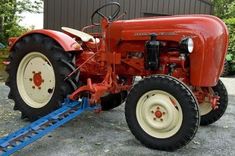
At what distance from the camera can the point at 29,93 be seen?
5.17 m

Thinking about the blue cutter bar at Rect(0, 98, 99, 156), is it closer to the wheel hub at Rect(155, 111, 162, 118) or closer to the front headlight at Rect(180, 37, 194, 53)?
the wheel hub at Rect(155, 111, 162, 118)

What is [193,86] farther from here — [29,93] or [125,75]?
[29,93]

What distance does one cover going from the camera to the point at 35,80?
5082 mm

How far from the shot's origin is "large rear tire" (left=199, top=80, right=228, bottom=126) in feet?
16.5

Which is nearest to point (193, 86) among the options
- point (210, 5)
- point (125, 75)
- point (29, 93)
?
point (125, 75)

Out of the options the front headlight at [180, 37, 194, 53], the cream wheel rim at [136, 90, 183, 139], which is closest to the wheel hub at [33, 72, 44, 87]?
the cream wheel rim at [136, 90, 183, 139]

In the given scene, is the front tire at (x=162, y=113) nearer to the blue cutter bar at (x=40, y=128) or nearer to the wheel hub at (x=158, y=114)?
the wheel hub at (x=158, y=114)

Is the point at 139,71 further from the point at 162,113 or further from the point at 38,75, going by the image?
the point at 38,75

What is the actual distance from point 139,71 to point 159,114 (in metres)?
0.92

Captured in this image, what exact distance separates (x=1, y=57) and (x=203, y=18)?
7.65 m

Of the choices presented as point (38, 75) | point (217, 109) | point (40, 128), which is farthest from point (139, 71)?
point (40, 128)

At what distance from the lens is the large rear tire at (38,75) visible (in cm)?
476

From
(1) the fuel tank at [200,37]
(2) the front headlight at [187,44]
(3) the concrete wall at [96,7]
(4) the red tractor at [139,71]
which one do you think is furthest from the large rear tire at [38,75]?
(3) the concrete wall at [96,7]

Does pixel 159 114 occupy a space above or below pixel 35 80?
below
